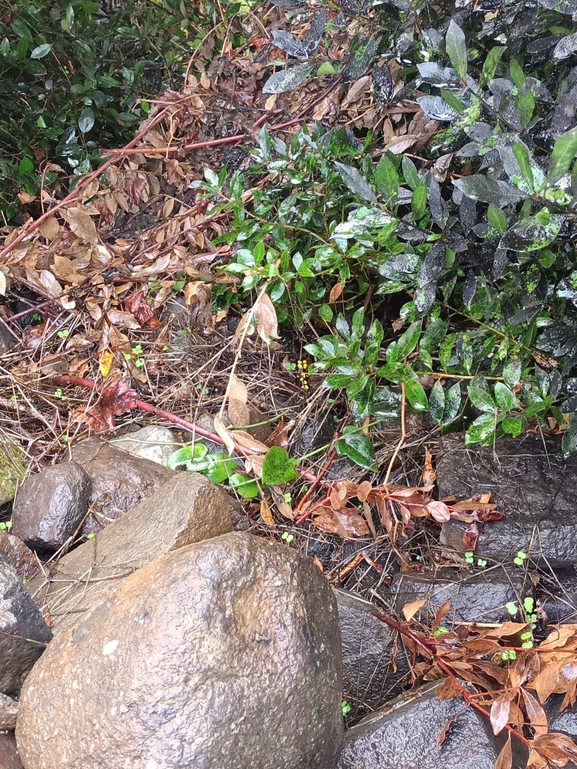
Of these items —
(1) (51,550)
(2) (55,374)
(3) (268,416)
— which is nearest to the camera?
(1) (51,550)

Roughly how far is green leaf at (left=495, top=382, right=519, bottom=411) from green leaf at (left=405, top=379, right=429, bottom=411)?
0.21 m

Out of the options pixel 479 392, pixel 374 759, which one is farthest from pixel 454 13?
pixel 374 759

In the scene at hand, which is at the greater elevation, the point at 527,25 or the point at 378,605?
the point at 527,25

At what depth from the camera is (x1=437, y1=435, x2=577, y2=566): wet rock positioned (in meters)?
1.84

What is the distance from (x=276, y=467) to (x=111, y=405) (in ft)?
3.18

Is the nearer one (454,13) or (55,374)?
(454,13)

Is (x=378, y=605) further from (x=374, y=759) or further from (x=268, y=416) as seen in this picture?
(x=268, y=416)

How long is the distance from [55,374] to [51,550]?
2.68 ft

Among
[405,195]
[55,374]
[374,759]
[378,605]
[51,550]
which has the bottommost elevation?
[378,605]

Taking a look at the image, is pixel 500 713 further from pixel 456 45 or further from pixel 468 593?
pixel 456 45

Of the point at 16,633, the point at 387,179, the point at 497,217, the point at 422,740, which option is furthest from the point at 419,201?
the point at 16,633

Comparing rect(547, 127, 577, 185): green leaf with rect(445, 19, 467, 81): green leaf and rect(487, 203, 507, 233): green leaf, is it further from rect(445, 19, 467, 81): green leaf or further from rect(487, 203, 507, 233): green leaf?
rect(445, 19, 467, 81): green leaf

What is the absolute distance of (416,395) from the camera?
71.4 inches

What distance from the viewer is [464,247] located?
1.67m
